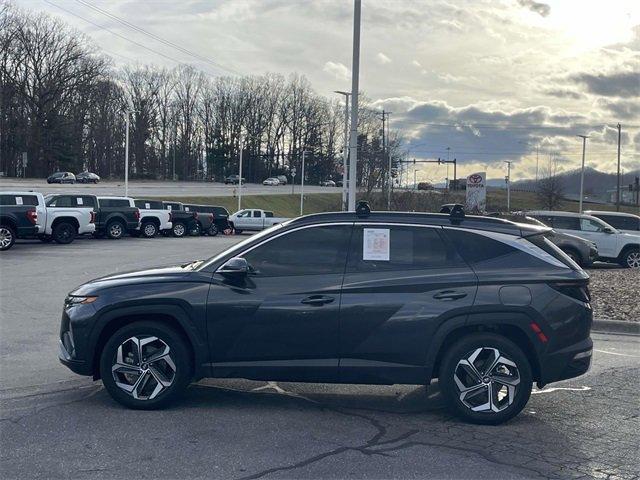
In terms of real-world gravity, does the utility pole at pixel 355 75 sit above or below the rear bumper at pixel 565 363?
above

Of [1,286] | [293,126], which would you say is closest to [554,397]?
[1,286]

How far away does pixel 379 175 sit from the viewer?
239 ft

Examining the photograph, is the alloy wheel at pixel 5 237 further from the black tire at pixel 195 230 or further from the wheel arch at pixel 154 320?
the wheel arch at pixel 154 320

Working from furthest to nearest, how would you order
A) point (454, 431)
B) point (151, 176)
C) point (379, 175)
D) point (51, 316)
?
point (151, 176) < point (379, 175) < point (51, 316) < point (454, 431)

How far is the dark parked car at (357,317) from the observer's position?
5582mm

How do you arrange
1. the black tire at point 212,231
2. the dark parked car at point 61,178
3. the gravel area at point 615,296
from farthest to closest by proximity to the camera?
the dark parked car at point 61,178 → the black tire at point 212,231 → the gravel area at point 615,296

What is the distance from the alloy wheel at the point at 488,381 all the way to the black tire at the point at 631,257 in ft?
56.3

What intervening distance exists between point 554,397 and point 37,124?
8280cm

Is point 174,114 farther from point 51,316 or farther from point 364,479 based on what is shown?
point 364,479

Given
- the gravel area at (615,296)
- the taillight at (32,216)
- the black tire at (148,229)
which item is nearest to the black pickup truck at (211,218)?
the black tire at (148,229)

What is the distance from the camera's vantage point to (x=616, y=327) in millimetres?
10453

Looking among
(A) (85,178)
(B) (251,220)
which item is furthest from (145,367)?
(A) (85,178)

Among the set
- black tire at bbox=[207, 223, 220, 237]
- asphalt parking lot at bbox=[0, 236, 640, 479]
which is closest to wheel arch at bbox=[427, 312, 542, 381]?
asphalt parking lot at bbox=[0, 236, 640, 479]

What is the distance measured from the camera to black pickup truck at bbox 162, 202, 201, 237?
36.0 meters
